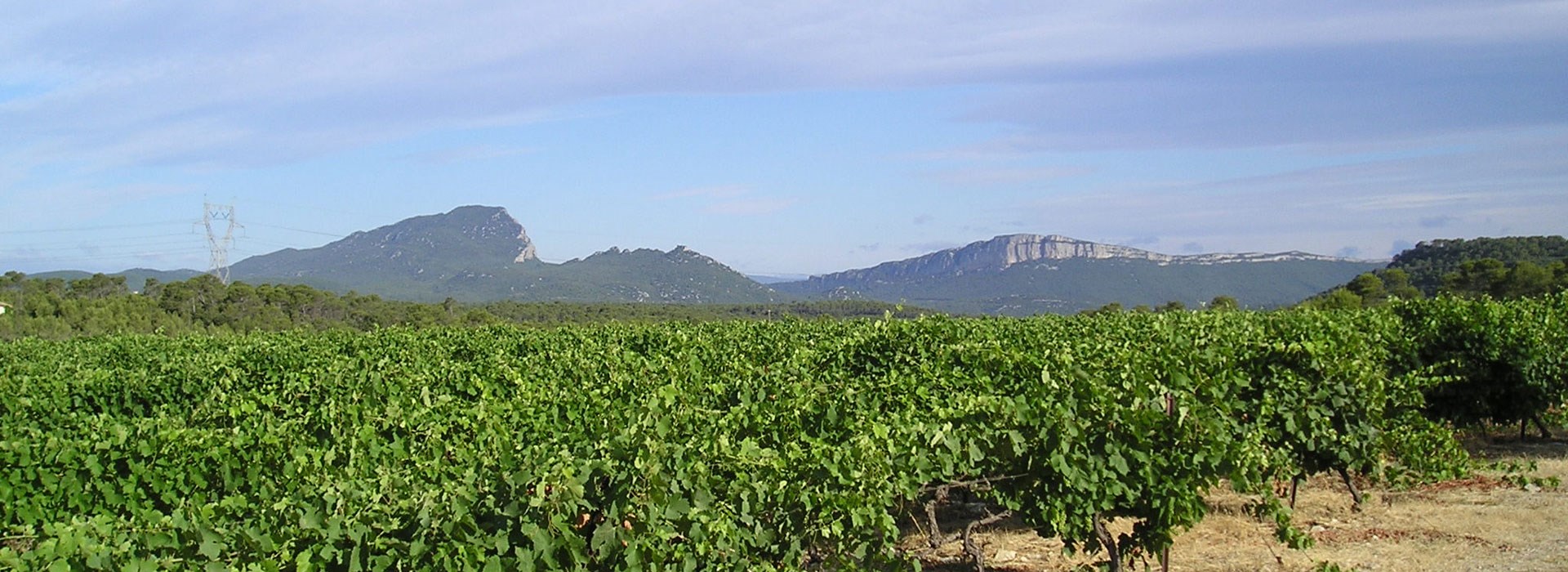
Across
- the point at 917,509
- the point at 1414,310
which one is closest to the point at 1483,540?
the point at 917,509

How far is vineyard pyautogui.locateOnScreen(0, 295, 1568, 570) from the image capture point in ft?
13.3

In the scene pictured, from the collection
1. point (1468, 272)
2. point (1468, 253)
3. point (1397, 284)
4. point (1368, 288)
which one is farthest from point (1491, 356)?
point (1468, 253)

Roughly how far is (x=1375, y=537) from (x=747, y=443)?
20.7 feet

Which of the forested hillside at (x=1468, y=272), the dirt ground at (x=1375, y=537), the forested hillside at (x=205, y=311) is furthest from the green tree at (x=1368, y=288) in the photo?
the dirt ground at (x=1375, y=537)

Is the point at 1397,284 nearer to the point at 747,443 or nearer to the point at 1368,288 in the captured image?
the point at 1368,288

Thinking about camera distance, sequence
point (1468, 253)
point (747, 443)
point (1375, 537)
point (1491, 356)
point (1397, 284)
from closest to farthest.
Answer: point (747, 443)
point (1375, 537)
point (1491, 356)
point (1397, 284)
point (1468, 253)

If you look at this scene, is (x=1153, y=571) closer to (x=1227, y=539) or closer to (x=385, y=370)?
(x=1227, y=539)

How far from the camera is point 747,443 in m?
4.81

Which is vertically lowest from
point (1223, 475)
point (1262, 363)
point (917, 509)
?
point (917, 509)

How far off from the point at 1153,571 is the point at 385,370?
677 cm

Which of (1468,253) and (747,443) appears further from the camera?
(1468,253)

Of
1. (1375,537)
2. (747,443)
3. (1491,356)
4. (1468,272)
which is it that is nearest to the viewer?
(747,443)

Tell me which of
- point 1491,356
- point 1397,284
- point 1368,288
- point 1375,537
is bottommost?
point 1375,537

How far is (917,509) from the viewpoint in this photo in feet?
33.8
